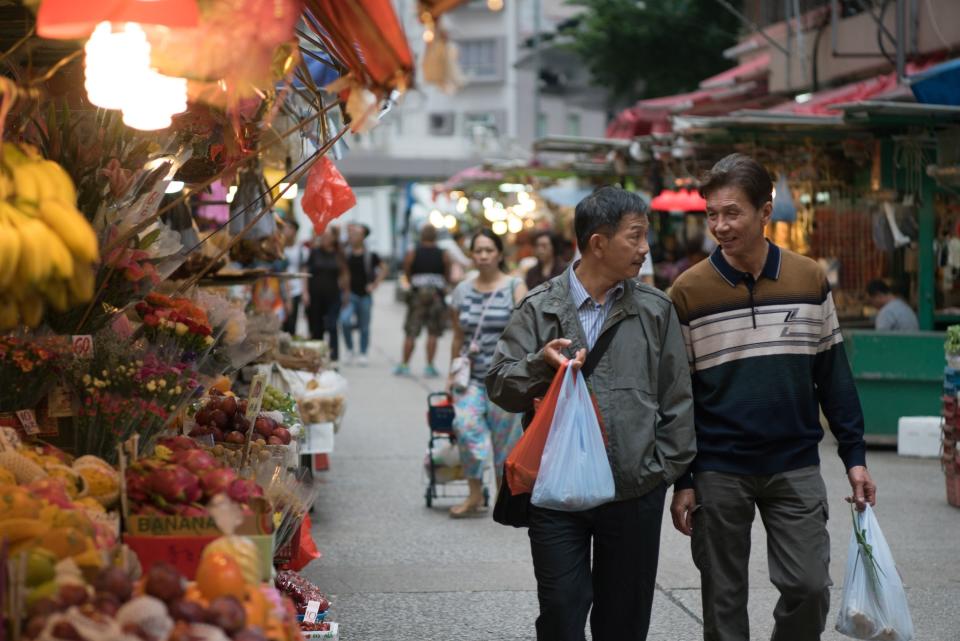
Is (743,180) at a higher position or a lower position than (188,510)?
higher

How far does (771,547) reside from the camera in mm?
4723

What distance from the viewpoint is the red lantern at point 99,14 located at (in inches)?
115

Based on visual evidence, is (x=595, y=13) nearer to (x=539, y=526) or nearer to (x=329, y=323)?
(x=329, y=323)

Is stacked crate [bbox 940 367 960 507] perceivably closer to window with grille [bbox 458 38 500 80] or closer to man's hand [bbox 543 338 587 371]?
man's hand [bbox 543 338 587 371]

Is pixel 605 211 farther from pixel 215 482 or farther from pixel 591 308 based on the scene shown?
pixel 215 482

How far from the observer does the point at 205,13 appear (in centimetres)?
318

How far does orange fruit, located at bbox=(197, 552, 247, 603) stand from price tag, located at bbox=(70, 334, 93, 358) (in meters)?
1.43

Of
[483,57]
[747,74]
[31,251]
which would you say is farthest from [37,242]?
[483,57]

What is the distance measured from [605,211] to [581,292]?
0.97ft

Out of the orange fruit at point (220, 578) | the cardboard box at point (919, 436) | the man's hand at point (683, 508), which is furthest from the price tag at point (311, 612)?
the cardboard box at point (919, 436)

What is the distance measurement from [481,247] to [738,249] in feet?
15.1

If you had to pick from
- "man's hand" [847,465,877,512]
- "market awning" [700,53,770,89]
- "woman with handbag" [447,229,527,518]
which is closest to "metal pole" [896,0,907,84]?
"market awning" [700,53,770,89]

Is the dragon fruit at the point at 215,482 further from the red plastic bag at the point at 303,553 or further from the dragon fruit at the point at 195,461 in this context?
the red plastic bag at the point at 303,553

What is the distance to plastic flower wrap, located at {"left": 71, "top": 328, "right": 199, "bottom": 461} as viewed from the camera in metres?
4.27
